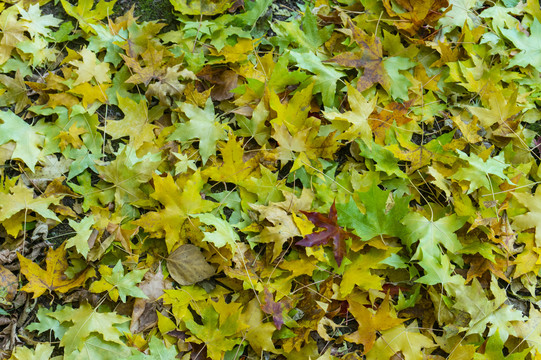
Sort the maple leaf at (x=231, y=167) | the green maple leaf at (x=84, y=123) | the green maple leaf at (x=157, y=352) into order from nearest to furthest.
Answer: the green maple leaf at (x=157, y=352), the maple leaf at (x=231, y=167), the green maple leaf at (x=84, y=123)

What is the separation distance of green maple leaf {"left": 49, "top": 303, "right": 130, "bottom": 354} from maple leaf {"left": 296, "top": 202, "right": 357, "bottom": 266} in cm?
84

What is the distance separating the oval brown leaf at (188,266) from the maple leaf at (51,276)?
0.37 meters

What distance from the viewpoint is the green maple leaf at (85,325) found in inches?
67.7

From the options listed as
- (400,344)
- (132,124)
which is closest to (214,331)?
(400,344)

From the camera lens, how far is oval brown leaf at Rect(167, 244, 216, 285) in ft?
5.95

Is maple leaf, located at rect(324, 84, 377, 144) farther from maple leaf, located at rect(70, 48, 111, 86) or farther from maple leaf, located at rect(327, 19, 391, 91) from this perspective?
maple leaf, located at rect(70, 48, 111, 86)

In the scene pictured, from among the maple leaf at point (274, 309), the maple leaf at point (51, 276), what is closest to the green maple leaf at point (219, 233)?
the maple leaf at point (274, 309)

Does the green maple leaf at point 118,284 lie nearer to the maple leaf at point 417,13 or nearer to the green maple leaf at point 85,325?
the green maple leaf at point 85,325

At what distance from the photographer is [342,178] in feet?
6.37

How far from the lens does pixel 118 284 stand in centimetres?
177

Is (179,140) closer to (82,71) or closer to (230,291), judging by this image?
(82,71)

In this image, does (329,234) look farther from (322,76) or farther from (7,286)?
(7,286)

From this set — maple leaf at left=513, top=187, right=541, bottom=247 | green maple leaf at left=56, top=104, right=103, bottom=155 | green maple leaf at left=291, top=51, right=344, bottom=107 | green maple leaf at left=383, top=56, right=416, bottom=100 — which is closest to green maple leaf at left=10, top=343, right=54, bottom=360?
green maple leaf at left=56, top=104, right=103, bottom=155

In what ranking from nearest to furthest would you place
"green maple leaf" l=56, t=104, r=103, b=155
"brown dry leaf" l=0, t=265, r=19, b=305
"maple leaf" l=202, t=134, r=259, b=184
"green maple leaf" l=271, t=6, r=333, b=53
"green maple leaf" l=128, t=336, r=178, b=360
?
"green maple leaf" l=128, t=336, r=178, b=360 → "brown dry leaf" l=0, t=265, r=19, b=305 → "maple leaf" l=202, t=134, r=259, b=184 → "green maple leaf" l=56, t=104, r=103, b=155 → "green maple leaf" l=271, t=6, r=333, b=53
